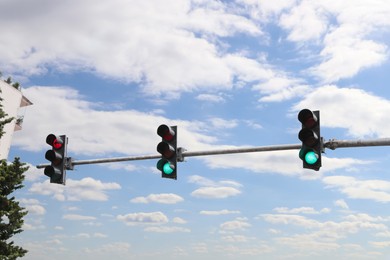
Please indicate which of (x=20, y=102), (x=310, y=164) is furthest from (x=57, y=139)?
(x=20, y=102)

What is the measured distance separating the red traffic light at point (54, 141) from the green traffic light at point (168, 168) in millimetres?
2831

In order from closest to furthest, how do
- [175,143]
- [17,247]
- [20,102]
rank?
[175,143], [17,247], [20,102]

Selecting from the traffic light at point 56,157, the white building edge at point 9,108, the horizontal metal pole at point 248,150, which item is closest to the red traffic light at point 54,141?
the traffic light at point 56,157

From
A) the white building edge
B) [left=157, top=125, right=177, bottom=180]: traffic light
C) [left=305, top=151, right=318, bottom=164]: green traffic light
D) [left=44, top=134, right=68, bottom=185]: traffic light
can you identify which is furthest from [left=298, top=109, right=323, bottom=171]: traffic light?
the white building edge

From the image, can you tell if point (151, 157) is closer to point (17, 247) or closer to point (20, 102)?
point (17, 247)

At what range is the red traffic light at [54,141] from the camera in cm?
1077

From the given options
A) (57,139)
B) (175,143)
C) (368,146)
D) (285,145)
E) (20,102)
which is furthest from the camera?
(20,102)

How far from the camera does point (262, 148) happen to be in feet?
29.8

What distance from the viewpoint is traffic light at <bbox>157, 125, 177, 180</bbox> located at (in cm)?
969

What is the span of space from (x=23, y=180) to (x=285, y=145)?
19532 mm

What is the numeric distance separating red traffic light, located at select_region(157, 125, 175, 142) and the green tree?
55.0ft

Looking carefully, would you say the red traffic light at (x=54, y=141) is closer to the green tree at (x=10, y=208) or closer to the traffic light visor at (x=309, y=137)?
the traffic light visor at (x=309, y=137)

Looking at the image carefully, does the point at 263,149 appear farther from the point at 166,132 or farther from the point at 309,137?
the point at 166,132

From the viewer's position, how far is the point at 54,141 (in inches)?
425
